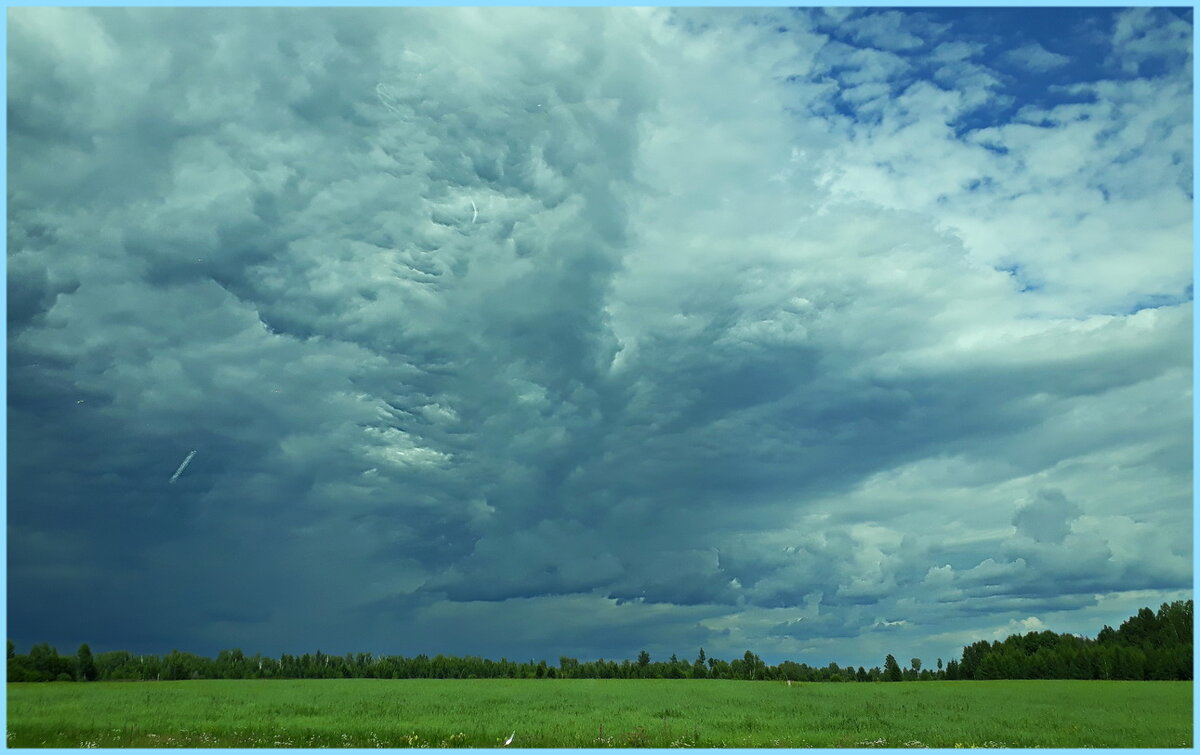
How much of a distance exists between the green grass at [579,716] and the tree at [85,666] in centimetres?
365

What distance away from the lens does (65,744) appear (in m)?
Result: 47.2

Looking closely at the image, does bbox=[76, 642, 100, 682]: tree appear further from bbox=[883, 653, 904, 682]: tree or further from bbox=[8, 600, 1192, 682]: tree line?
bbox=[883, 653, 904, 682]: tree

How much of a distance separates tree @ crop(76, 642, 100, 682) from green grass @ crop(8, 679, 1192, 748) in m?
3.65

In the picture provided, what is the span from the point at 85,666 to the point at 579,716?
41746mm

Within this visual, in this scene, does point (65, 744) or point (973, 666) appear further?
point (973, 666)

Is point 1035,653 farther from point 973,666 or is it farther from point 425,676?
point 425,676

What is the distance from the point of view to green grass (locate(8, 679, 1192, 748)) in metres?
47.7

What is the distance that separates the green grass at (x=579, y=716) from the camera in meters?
47.7

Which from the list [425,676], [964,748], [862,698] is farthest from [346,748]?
[425,676]

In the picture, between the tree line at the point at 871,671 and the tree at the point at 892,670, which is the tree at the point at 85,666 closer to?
the tree line at the point at 871,671

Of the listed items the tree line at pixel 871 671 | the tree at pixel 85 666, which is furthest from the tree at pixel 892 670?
the tree at pixel 85 666

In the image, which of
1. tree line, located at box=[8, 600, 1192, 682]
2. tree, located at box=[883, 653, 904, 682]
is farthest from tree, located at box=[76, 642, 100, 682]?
tree, located at box=[883, 653, 904, 682]

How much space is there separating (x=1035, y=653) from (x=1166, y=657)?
11.7m

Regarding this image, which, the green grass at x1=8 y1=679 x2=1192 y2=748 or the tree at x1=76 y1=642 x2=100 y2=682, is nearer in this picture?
the green grass at x1=8 y1=679 x2=1192 y2=748
